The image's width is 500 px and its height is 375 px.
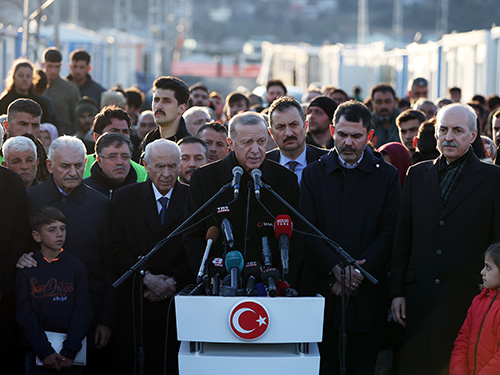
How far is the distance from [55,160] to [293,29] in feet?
407

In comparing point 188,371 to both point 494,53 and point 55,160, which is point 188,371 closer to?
point 55,160

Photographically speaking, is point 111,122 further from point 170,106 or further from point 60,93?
point 60,93

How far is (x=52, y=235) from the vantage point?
6320 mm

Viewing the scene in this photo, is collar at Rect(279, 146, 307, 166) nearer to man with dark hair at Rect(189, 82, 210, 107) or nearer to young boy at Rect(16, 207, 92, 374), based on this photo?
young boy at Rect(16, 207, 92, 374)

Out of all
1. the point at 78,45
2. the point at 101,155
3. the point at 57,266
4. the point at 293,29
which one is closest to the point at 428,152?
the point at 101,155

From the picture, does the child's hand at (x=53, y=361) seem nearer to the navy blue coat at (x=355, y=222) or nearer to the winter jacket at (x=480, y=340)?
the navy blue coat at (x=355, y=222)

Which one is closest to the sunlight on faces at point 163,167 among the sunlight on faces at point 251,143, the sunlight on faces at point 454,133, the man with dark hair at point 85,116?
the sunlight on faces at point 251,143

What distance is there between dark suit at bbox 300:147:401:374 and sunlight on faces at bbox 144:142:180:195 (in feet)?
3.13

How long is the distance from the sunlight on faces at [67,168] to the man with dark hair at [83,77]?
22.3ft

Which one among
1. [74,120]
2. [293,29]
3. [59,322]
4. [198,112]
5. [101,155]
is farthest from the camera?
[293,29]

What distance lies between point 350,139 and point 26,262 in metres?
2.32

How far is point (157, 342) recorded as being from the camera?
21.6 feet

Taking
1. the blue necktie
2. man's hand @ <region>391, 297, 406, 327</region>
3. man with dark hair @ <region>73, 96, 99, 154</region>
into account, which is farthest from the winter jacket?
man with dark hair @ <region>73, 96, 99, 154</region>

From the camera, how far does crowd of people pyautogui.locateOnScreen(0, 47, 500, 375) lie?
588cm
